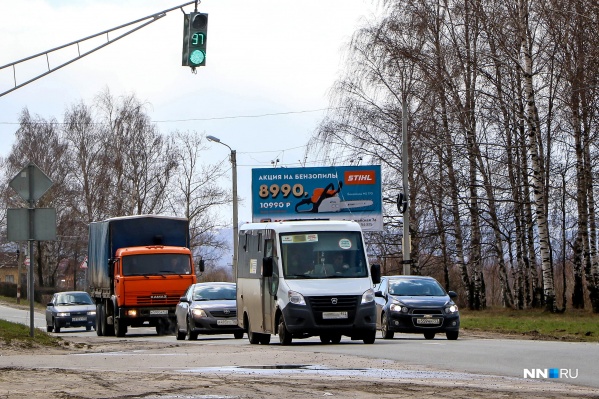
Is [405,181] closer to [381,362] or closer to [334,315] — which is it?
[334,315]

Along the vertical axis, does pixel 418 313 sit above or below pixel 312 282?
below

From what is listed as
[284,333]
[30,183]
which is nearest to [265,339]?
[284,333]

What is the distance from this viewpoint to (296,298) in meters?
23.2

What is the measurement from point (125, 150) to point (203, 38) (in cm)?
5887

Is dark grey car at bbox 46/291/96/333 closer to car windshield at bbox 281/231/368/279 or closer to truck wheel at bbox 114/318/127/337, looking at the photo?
truck wheel at bbox 114/318/127/337

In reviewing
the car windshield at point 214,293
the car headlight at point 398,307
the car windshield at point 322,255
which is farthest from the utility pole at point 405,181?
the car windshield at point 322,255

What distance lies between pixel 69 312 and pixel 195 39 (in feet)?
80.5

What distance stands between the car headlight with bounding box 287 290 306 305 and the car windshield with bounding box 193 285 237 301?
7.61 metres

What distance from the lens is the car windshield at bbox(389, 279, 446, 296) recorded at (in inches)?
1104

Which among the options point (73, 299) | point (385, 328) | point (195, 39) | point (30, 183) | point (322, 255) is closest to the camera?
point (195, 39)

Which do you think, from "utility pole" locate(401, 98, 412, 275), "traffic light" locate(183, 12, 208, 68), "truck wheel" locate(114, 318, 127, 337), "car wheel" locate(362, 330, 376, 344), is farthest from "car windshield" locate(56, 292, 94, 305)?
"traffic light" locate(183, 12, 208, 68)

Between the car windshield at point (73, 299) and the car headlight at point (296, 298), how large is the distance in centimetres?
2245

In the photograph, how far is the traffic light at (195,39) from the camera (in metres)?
20.7

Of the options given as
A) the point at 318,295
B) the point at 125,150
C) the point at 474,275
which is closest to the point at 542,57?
the point at 474,275
